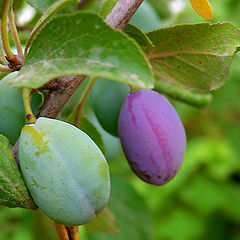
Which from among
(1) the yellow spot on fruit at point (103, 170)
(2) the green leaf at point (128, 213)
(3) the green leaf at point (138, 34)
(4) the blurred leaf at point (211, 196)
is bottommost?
(4) the blurred leaf at point (211, 196)

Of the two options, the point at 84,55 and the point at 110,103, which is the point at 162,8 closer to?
Result: the point at 110,103

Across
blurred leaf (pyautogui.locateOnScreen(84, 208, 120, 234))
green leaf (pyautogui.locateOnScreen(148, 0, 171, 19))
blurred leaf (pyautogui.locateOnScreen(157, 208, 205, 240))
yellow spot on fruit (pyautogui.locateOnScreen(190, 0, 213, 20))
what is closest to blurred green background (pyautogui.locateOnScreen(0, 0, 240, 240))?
blurred leaf (pyautogui.locateOnScreen(157, 208, 205, 240))

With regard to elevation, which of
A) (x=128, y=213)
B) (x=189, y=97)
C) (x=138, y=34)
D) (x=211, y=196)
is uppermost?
(x=138, y=34)

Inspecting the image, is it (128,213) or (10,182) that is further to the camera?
(128,213)

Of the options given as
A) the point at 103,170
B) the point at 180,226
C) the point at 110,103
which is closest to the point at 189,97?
the point at 110,103

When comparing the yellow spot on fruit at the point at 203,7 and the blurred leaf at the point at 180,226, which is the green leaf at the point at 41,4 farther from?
the blurred leaf at the point at 180,226

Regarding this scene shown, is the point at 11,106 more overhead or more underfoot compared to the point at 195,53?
more underfoot

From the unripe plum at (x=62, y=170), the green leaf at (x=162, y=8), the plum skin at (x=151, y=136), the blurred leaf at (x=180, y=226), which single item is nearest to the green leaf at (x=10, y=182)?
the unripe plum at (x=62, y=170)
